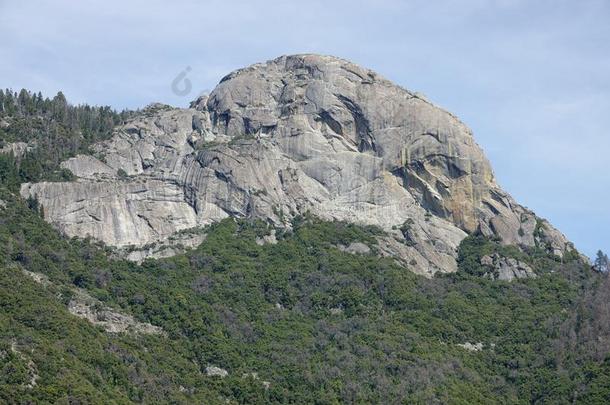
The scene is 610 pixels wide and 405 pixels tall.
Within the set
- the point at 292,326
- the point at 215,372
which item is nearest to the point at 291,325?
the point at 292,326

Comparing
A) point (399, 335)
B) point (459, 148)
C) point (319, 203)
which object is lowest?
point (399, 335)

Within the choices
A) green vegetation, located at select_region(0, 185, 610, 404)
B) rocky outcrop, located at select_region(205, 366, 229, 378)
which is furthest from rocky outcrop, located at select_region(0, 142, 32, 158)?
rocky outcrop, located at select_region(205, 366, 229, 378)

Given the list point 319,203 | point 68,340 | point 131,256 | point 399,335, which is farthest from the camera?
point 319,203

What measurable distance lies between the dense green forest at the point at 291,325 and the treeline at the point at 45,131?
1365 millimetres

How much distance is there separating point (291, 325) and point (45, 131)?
43.0 m

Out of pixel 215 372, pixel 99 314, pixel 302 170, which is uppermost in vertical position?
pixel 302 170

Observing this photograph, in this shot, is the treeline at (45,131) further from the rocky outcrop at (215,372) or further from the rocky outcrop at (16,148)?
the rocky outcrop at (215,372)

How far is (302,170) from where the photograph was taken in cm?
14650

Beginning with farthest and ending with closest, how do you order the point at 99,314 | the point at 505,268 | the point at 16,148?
the point at 16,148
the point at 505,268
the point at 99,314

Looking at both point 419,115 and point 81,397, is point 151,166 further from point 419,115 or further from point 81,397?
point 81,397

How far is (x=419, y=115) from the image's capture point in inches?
5965

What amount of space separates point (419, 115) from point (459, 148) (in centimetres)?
573

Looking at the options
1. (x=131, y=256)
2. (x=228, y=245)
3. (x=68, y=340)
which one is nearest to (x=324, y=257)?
(x=228, y=245)

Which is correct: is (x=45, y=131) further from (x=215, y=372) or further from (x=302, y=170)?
(x=215, y=372)
